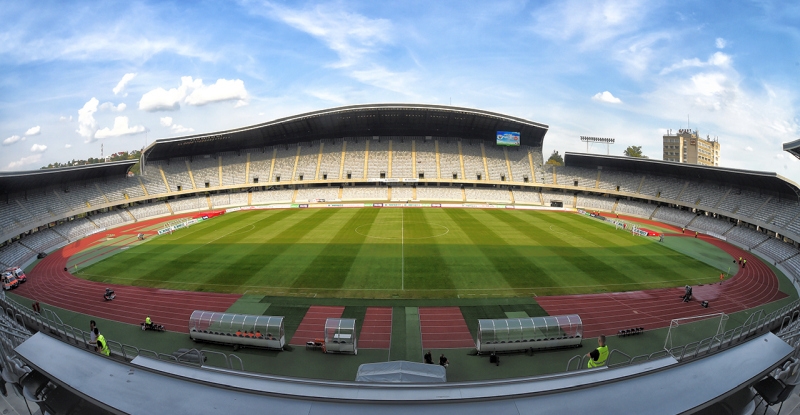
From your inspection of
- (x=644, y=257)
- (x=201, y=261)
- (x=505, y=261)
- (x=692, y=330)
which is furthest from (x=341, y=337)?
(x=644, y=257)

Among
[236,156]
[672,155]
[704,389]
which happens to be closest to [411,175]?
[236,156]

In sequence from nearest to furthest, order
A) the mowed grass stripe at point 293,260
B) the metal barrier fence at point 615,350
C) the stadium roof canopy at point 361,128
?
the metal barrier fence at point 615,350 < the mowed grass stripe at point 293,260 < the stadium roof canopy at point 361,128

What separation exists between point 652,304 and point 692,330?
296cm

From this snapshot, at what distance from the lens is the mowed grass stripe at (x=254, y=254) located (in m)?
24.1

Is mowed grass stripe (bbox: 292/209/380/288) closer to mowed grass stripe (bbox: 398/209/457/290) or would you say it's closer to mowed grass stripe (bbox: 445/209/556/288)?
mowed grass stripe (bbox: 398/209/457/290)

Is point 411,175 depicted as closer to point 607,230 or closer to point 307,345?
point 607,230

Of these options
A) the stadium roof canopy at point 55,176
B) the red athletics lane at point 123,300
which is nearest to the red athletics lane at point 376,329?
the red athletics lane at point 123,300

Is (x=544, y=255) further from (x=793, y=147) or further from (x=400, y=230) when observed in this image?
(x=793, y=147)

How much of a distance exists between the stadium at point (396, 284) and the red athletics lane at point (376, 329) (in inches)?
3.8

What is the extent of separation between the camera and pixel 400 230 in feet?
128

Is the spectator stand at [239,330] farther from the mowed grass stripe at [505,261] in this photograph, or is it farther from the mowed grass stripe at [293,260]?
the mowed grass stripe at [505,261]

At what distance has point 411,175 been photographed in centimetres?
6838

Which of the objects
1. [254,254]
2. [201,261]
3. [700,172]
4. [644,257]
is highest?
[700,172]

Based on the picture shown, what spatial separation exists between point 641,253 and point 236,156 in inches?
2669
